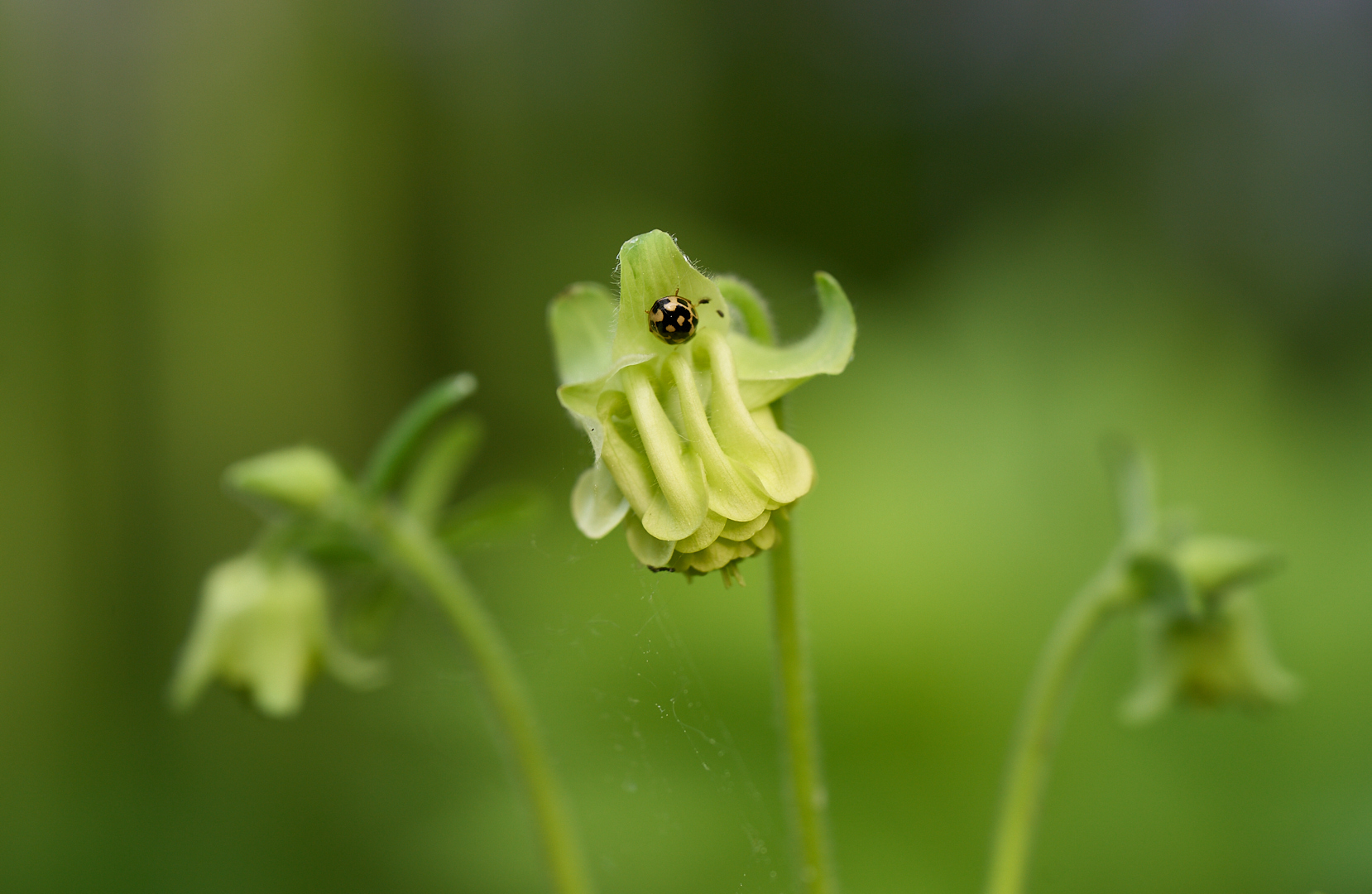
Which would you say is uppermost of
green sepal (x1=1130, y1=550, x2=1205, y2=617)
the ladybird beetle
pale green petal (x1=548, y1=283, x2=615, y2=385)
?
green sepal (x1=1130, y1=550, x2=1205, y2=617)

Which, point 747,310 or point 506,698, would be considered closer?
point 747,310

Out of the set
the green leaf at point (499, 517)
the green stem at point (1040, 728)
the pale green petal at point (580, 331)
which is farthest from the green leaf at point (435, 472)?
the green stem at point (1040, 728)

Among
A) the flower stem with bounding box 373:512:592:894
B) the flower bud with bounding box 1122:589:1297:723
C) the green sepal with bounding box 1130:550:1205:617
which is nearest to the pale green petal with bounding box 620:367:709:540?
the flower stem with bounding box 373:512:592:894

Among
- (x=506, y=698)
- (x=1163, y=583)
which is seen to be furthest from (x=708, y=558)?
(x=1163, y=583)

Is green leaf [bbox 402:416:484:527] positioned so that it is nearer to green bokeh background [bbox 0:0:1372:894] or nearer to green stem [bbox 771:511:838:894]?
green stem [bbox 771:511:838:894]

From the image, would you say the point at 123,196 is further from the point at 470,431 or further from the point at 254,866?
the point at 470,431

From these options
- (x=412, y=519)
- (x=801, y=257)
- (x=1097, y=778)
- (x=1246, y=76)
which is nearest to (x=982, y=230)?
(x=801, y=257)

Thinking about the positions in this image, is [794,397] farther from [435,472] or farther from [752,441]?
[752,441]
